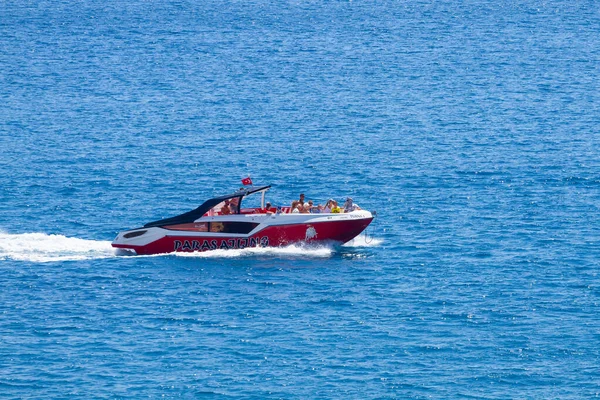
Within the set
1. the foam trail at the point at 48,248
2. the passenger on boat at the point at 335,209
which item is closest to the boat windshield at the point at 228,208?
the passenger on boat at the point at 335,209

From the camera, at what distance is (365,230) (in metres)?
83.9

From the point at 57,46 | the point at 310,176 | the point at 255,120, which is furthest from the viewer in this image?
the point at 57,46

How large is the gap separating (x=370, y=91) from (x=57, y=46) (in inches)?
1747

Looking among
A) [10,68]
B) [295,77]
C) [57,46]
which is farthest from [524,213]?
[57,46]

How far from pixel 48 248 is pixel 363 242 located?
19.3 m

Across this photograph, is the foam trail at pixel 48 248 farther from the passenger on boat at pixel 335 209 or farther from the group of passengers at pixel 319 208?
the passenger on boat at pixel 335 209

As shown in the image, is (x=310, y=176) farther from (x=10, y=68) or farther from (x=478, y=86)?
(x=10, y=68)

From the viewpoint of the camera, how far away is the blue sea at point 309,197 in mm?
62094

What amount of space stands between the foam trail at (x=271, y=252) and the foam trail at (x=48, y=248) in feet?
17.0

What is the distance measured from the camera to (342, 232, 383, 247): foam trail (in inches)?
3177

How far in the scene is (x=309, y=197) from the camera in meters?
91.7

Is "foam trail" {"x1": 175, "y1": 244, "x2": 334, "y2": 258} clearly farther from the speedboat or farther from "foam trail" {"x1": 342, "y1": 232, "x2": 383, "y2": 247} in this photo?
"foam trail" {"x1": 342, "y1": 232, "x2": 383, "y2": 247}

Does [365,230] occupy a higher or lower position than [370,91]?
lower

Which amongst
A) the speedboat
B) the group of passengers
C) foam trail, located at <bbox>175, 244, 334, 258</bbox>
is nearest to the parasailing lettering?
the speedboat
